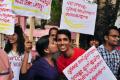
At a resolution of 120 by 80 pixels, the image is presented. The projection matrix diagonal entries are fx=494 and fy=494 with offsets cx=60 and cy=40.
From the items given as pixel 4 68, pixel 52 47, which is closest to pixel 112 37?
pixel 52 47

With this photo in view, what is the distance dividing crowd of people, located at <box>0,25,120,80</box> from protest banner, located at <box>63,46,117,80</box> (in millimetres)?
87

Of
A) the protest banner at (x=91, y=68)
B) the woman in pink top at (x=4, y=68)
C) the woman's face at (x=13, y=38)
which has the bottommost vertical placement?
the protest banner at (x=91, y=68)

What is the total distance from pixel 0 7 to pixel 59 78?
2119mm

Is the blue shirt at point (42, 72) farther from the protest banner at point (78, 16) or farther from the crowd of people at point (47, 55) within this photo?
the protest banner at point (78, 16)

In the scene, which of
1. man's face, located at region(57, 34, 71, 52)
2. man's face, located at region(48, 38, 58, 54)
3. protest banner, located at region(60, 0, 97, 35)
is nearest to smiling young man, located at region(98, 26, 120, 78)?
man's face, located at region(57, 34, 71, 52)

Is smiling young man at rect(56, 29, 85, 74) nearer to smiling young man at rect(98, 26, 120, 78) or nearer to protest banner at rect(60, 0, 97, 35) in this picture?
smiling young man at rect(98, 26, 120, 78)

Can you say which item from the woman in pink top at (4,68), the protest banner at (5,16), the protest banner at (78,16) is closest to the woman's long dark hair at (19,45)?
the protest banner at (5,16)

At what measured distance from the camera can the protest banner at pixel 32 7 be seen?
25.1ft

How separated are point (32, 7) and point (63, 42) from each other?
204 centimetres

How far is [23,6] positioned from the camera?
303 inches

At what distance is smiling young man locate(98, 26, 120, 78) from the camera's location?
646 centimetres

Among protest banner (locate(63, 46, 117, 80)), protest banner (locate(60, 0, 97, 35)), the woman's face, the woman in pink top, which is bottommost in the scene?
protest banner (locate(63, 46, 117, 80))

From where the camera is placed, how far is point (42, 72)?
18.5 ft

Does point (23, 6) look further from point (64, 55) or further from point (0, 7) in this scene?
point (64, 55)
